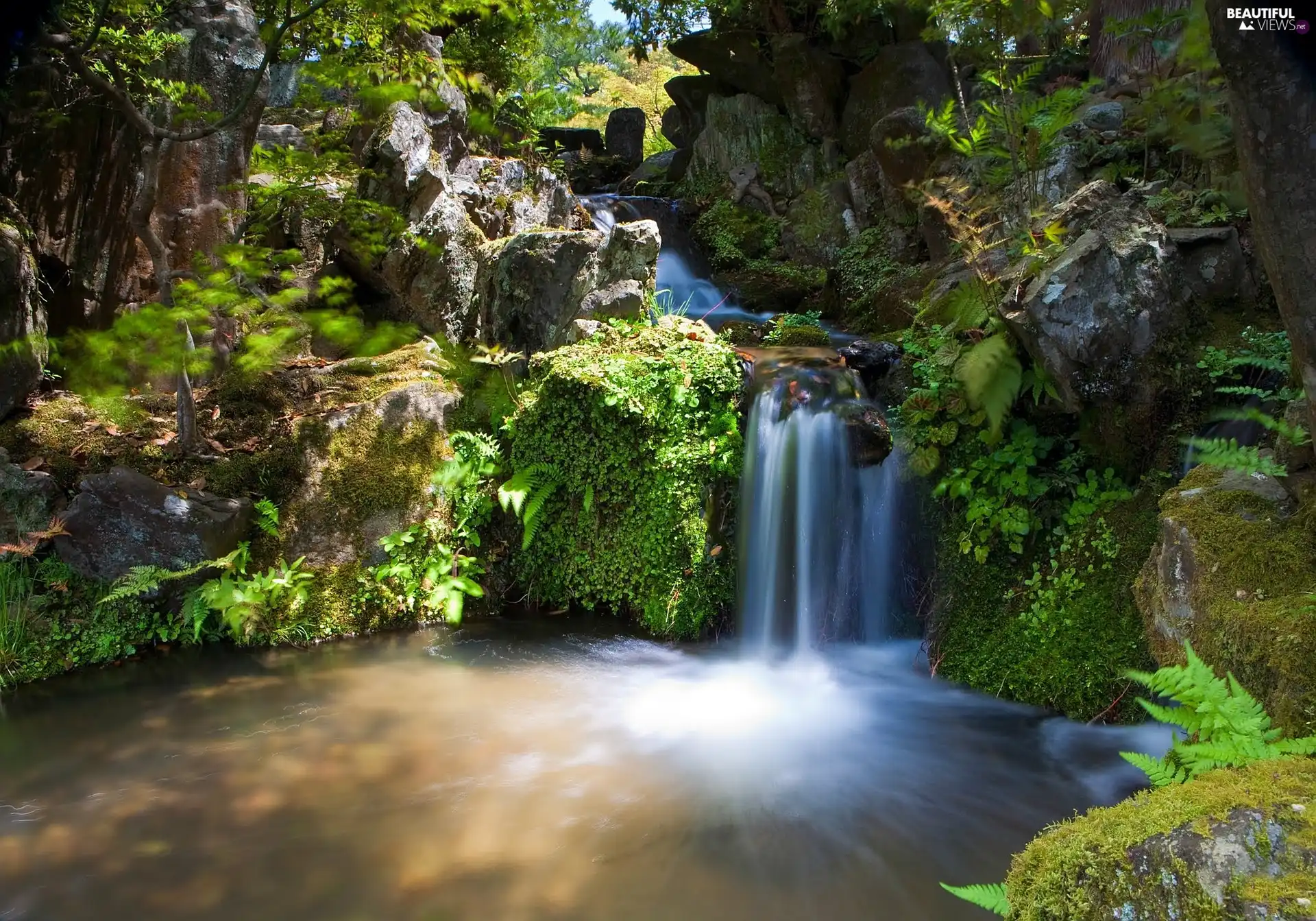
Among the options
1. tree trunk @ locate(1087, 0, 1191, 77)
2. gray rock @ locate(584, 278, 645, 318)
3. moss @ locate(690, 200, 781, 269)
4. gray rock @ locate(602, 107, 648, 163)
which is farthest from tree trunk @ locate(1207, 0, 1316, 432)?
gray rock @ locate(602, 107, 648, 163)

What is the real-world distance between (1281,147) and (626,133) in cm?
1910

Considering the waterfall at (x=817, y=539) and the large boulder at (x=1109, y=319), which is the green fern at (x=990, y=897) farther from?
the waterfall at (x=817, y=539)

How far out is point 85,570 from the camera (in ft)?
21.1

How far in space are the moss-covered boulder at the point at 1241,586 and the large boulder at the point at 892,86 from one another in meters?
10.6

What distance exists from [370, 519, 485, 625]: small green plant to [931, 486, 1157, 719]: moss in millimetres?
4088

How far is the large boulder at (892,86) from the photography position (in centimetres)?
1327

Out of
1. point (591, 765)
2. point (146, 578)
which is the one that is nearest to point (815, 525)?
point (591, 765)

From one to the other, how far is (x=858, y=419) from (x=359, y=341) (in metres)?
5.45

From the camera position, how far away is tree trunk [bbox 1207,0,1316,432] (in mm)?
2752

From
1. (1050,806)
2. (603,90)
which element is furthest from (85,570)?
(603,90)

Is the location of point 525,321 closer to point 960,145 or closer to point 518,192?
point 518,192

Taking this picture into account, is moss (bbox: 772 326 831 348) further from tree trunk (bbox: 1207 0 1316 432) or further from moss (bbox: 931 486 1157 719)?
tree trunk (bbox: 1207 0 1316 432)

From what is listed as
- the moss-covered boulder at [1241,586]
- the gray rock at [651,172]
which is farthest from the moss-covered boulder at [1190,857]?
the gray rock at [651,172]

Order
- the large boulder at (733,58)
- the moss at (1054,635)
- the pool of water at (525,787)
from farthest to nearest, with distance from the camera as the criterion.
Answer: the large boulder at (733,58) → the moss at (1054,635) → the pool of water at (525,787)
